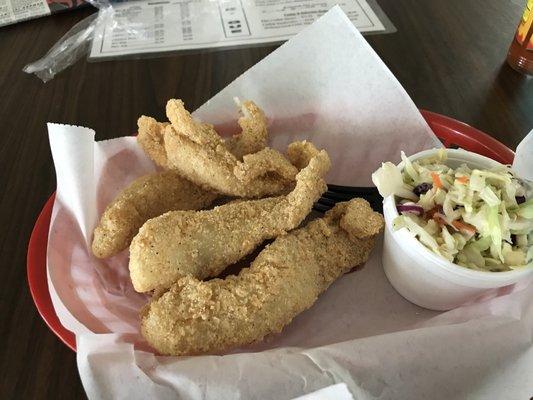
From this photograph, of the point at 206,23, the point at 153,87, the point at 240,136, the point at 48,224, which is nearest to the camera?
the point at 48,224

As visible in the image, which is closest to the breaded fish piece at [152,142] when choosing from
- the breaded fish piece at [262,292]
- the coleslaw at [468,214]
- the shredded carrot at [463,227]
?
the breaded fish piece at [262,292]

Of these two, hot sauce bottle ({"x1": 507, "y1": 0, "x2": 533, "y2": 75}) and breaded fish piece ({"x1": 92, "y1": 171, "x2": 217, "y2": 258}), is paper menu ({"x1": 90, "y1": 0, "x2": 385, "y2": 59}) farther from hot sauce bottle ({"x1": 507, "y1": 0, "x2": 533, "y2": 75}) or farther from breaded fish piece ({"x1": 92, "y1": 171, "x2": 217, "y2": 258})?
breaded fish piece ({"x1": 92, "y1": 171, "x2": 217, "y2": 258})

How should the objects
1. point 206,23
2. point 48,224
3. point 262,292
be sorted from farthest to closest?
point 206,23 → point 48,224 → point 262,292

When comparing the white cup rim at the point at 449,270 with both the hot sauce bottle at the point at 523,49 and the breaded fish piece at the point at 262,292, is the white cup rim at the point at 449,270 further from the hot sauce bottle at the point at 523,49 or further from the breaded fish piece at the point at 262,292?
the hot sauce bottle at the point at 523,49

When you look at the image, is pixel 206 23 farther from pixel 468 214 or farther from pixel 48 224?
pixel 468 214

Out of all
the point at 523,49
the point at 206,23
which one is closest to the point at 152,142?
the point at 206,23

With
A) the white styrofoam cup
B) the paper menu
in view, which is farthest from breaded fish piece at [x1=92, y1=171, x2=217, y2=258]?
the paper menu
